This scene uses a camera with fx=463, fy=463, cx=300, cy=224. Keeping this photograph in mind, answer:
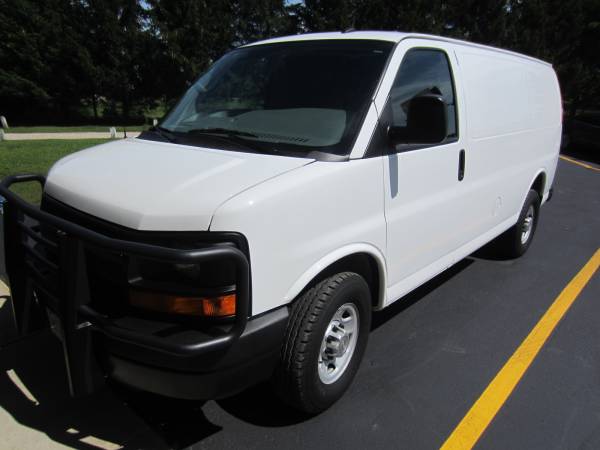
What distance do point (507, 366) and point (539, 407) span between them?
1.41 ft

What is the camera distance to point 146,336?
1951 mm

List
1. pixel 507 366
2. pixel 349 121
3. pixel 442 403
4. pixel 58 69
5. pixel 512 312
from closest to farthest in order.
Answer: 1. pixel 349 121
2. pixel 442 403
3. pixel 507 366
4. pixel 512 312
5. pixel 58 69

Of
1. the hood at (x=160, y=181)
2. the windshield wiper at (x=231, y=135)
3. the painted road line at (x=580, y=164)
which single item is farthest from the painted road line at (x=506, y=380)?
the painted road line at (x=580, y=164)

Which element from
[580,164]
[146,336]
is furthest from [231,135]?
[580,164]

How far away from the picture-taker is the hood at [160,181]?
6.55 feet

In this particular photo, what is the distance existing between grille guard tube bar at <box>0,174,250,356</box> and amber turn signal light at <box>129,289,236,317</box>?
0.06 meters

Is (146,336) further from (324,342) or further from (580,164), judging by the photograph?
(580,164)

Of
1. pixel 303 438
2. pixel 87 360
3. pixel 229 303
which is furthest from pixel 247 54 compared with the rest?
pixel 303 438

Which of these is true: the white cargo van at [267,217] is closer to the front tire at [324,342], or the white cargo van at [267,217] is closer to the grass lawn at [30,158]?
the front tire at [324,342]

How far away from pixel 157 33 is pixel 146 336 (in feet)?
79.5

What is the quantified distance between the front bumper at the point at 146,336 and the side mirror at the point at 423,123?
129 cm

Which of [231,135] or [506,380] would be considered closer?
[231,135]

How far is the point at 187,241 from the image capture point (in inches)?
78.4

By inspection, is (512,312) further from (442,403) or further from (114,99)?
(114,99)
